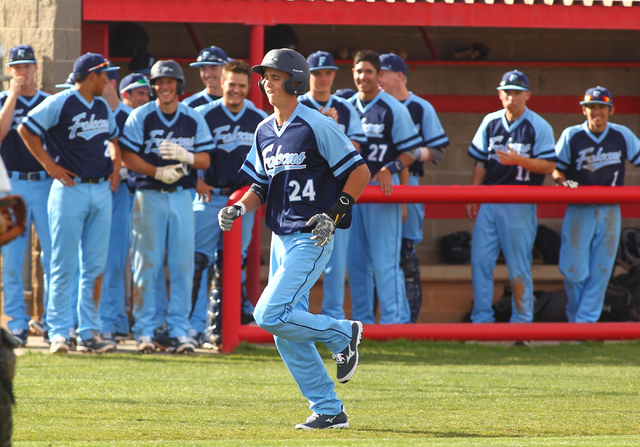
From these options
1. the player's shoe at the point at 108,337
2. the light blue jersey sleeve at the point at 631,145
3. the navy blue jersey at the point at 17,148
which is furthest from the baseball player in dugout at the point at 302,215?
the light blue jersey sleeve at the point at 631,145

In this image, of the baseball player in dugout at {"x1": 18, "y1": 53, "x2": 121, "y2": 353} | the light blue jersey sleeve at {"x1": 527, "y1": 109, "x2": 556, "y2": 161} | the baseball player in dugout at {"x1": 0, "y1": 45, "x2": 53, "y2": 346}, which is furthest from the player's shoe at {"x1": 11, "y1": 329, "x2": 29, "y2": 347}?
the light blue jersey sleeve at {"x1": 527, "y1": 109, "x2": 556, "y2": 161}

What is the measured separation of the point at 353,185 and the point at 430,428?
1.22 metres

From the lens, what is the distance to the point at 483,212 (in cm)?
749

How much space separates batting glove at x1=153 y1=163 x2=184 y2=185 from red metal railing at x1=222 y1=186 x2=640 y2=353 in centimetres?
58

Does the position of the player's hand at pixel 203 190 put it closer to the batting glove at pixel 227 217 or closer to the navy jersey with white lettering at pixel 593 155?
the batting glove at pixel 227 217

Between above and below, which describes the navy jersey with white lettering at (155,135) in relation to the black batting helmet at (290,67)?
below

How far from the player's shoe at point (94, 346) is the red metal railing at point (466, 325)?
892 mm

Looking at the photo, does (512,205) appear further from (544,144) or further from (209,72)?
(209,72)

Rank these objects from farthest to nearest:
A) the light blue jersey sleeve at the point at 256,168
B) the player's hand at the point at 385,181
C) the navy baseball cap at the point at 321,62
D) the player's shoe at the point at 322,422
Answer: the navy baseball cap at the point at 321,62 < the player's hand at the point at 385,181 < the light blue jersey sleeve at the point at 256,168 < the player's shoe at the point at 322,422

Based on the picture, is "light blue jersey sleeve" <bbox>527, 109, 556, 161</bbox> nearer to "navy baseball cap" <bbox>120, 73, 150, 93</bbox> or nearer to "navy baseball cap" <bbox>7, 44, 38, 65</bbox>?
"navy baseball cap" <bbox>120, 73, 150, 93</bbox>

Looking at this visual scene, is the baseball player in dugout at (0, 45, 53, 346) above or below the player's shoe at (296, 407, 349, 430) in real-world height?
above

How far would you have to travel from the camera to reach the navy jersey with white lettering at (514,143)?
727cm

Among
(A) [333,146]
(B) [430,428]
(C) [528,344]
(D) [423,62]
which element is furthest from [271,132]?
(D) [423,62]

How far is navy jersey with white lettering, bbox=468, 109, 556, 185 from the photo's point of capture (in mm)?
7266
